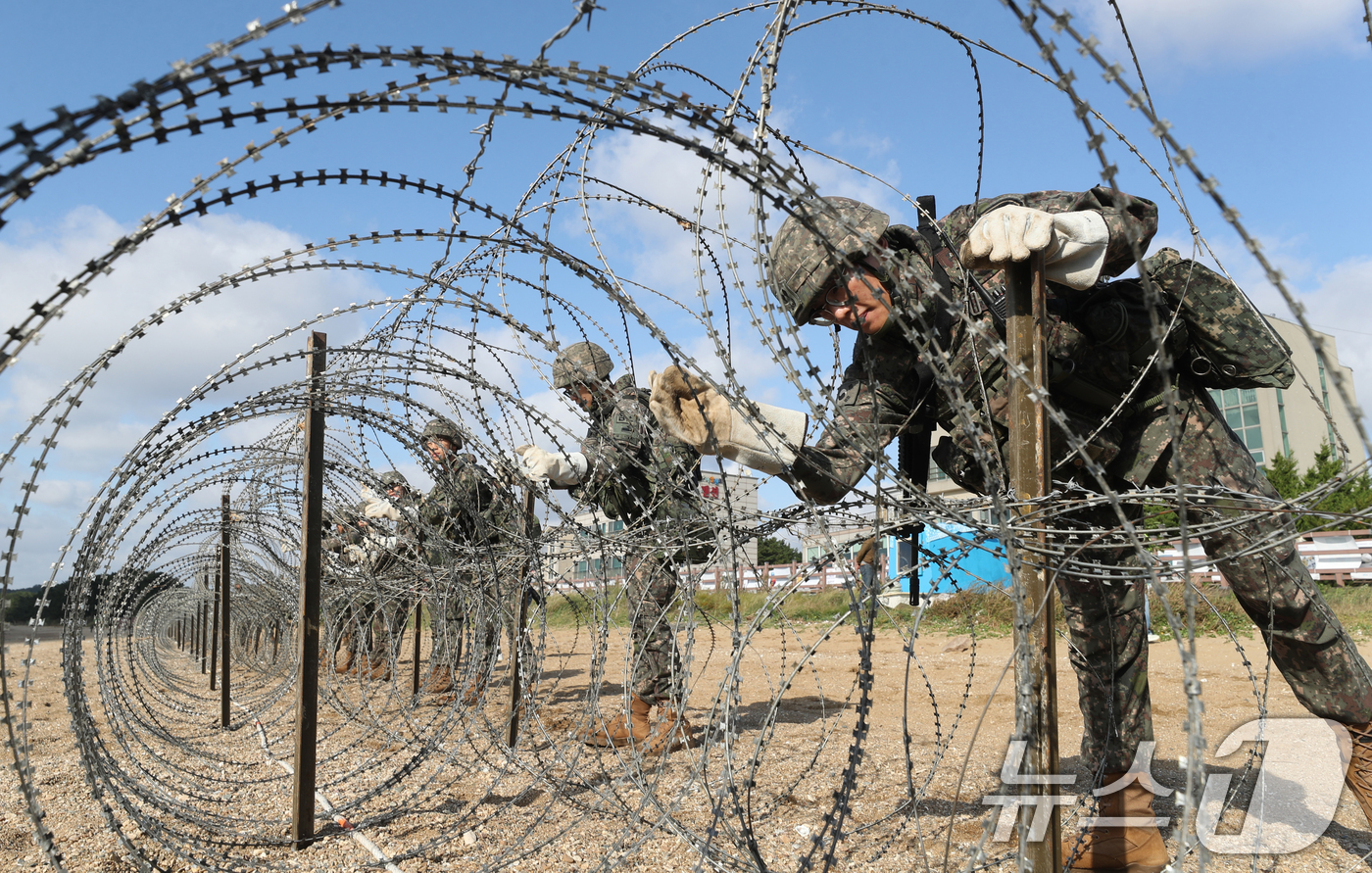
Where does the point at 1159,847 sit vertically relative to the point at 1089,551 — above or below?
below

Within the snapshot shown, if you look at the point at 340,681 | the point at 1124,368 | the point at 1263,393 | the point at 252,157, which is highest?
the point at 1263,393

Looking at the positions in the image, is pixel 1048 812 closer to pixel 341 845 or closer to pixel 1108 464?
pixel 1108 464

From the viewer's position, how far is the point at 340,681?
11.7 metres

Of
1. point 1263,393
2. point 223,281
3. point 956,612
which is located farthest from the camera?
point 1263,393

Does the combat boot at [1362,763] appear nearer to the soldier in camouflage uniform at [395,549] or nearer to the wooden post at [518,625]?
the wooden post at [518,625]

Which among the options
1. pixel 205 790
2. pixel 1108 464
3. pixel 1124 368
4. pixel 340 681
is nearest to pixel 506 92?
pixel 1124 368

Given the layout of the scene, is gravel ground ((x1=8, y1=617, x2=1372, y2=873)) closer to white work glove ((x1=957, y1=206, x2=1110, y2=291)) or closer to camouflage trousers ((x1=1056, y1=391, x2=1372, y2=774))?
camouflage trousers ((x1=1056, y1=391, x2=1372, y2=774))

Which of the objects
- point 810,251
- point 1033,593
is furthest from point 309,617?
point 1033,593

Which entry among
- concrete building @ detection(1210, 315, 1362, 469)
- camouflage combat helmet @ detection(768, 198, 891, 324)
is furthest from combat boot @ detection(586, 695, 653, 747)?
concrete building @ detection(1210, 315, 1362, 469)

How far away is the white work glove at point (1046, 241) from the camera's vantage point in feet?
7.25

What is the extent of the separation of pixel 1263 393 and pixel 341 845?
141 feet

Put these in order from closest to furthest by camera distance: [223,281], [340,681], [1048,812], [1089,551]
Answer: [1048,812] → [223,281] → [1089,551] → [340,681]

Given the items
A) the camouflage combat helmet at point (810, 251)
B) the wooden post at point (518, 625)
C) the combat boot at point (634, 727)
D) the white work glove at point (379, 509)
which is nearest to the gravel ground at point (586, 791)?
the combat boot at point (634, 727)

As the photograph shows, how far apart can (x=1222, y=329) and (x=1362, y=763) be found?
4.88ft
